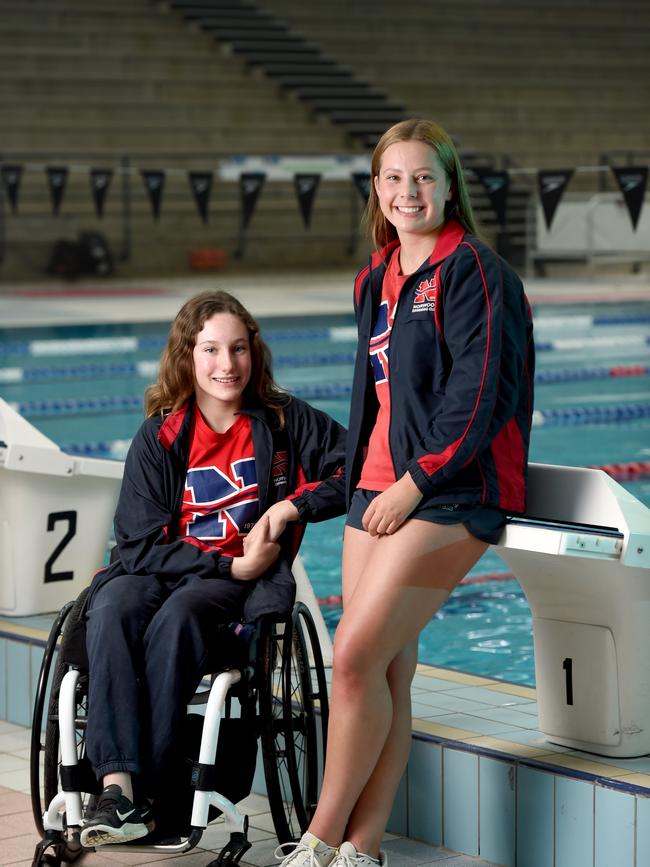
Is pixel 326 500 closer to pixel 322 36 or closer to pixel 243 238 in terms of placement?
pixel 243 238

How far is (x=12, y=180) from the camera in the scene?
1472 cm

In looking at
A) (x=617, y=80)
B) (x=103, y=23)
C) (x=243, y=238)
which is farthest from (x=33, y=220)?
(x=617, y=80)

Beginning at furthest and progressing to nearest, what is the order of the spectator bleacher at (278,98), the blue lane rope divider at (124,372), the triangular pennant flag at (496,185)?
the spectator bleacher at (278,98) → the triangular pennant flag at (496,185) → the blue lane rope divider at (124,372)

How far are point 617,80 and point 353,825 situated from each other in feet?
66.6

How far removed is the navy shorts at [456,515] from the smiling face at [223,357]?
0.37m

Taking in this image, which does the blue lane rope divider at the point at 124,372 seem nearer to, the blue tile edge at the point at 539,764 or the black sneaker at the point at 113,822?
the blue tile edge at the point at 539,764

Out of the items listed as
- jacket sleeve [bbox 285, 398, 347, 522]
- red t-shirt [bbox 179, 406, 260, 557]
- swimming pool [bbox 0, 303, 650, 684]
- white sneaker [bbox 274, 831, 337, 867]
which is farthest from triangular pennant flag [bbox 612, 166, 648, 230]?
white sneaker [bbox 274, 831, 337, 867]

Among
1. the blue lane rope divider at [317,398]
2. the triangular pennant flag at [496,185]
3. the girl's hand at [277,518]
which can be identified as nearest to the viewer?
the girl's hand at [277,518]

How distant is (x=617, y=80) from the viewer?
69.6ft

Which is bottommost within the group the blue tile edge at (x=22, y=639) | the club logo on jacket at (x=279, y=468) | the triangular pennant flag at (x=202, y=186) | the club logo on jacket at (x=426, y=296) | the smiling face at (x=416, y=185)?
the blue tile edge at (x=22, y=639)

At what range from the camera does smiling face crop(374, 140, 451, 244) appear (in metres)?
2.29

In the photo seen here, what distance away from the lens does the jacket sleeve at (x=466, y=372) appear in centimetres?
218

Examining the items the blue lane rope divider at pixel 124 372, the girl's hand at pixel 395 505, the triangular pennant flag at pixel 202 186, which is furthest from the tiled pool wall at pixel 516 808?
the triangular pennant flag at pixel 202 186

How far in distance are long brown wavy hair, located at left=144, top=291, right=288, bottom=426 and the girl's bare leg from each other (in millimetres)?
503
